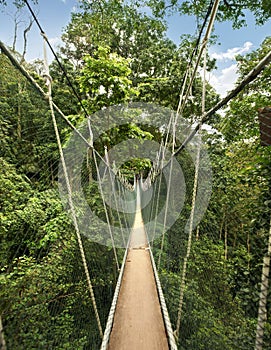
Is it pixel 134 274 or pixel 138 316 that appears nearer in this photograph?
pixel 138 316

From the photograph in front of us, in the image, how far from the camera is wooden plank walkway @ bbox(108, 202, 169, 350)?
1228 mm

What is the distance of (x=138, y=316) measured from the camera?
1481 mm

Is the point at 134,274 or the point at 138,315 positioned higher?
the point at 134,274

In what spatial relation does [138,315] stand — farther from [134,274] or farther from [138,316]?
[134,274]

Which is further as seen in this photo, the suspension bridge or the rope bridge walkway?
the rope bridge walkway

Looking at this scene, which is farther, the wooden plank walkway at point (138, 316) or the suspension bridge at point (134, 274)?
the wooden plank walkway at point (138, 316)

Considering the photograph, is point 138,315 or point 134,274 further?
point 134,274

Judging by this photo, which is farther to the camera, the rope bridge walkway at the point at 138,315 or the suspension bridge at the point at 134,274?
the rope bridge walkway at the point at 138,315

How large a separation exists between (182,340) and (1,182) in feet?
6.91

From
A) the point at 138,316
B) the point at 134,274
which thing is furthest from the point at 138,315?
the point at 134,274

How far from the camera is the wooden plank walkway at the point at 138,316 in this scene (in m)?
1.23

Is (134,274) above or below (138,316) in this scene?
above

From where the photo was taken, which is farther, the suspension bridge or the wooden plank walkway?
the wooden plank walkway

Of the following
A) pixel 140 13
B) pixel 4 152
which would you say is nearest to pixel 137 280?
pixel 4 152
